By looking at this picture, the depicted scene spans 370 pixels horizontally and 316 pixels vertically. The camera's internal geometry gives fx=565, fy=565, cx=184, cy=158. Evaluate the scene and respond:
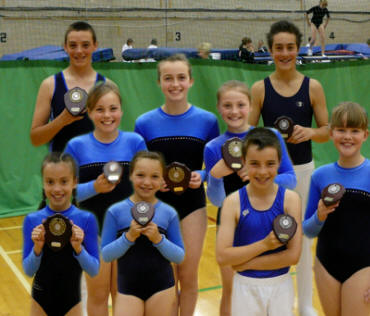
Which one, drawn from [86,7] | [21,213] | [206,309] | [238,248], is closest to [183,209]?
[238,248]

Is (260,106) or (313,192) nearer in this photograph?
(313,192)

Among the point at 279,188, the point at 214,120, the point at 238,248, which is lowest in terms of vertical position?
the point at 238,248

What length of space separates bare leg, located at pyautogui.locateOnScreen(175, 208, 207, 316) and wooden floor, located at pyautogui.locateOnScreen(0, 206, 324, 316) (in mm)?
868

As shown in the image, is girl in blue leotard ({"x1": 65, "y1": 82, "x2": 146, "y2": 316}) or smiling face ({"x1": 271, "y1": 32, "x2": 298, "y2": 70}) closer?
girl in blue leotard ({"x1": 65, "y1": 82, "x2": 146, "y2": 316})

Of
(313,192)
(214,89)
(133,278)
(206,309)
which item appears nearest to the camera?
(133,278)

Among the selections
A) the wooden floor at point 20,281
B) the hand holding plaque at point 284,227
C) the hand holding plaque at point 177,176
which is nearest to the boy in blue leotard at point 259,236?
the hand holding plaque at point 284,227

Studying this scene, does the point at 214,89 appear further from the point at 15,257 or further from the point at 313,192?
the point at 313,192

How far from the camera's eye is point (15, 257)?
6.02m

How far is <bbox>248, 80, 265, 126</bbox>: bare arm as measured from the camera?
3947mm

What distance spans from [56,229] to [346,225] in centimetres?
152

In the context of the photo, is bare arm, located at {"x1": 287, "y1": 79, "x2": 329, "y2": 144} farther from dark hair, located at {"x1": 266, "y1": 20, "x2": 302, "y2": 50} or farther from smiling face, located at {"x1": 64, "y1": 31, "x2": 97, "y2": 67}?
smiling face, located at {"x1": 64, "y1": 31, "x2": 97, "y2": 67}

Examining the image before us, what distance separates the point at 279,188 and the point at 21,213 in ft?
18.0

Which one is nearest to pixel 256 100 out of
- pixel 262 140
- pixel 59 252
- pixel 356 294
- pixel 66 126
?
pixel 262 140

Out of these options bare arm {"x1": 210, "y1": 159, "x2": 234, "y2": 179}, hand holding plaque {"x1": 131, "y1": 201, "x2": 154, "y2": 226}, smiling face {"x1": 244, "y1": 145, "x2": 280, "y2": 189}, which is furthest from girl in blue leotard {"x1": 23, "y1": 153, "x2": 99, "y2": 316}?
smiling face {"x1": 244, "y1": 145, "x2": 280, "y2": 189}
